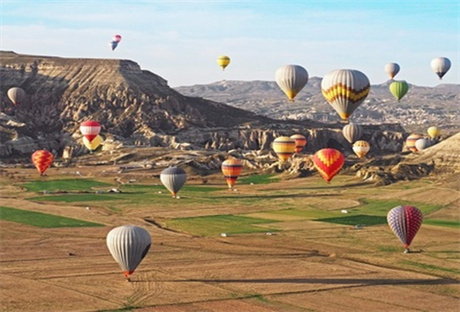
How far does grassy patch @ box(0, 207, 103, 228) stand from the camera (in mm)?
89938

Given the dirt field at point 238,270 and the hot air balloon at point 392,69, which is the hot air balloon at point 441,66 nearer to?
the hot air balloon at point 392,69

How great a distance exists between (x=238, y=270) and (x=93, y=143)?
123456 millimetres

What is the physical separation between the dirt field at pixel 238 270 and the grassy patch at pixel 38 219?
2119mm

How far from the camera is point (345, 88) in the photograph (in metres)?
94.5

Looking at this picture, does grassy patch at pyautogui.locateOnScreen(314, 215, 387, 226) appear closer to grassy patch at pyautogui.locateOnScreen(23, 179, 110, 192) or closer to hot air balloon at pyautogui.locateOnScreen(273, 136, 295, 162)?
hot air balloon at pyautogui.locateOnScreen(273, 136, 295, 162)

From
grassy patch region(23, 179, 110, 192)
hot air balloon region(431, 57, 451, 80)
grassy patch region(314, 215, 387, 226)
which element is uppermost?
hot air balloon region(431, 57, 451, 80)

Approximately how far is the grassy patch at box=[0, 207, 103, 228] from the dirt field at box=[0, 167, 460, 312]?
6.95 ft

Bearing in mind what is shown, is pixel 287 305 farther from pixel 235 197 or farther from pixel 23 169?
pixel 23 169

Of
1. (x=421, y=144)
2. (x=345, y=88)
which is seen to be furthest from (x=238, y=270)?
(x=421, y=144)

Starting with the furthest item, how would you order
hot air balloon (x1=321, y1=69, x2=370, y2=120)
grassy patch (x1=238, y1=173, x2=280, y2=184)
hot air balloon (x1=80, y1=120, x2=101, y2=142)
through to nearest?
hot air balloon (x1=80, y1=120, x2=101, y2=142), grassy patch (x1=238, y1=173, x2=280, y2=184), hot air balloon (x1=321, y1=69, x2=370, y2=120)

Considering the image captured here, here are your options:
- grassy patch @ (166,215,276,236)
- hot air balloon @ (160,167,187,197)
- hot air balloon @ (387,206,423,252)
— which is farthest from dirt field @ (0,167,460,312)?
hot air balloon @ (160,167,187,197)

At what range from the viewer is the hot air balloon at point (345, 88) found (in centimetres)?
9444

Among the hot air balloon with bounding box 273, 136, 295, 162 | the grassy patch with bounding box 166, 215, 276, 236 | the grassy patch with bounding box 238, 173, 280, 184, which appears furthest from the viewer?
the grassy patch with bounding box 238, 173, 280, 184

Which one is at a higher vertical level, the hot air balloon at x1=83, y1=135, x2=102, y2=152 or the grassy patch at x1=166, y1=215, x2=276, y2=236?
the hot air balloon at x1=83, y1=135, x2=102, y2=152
